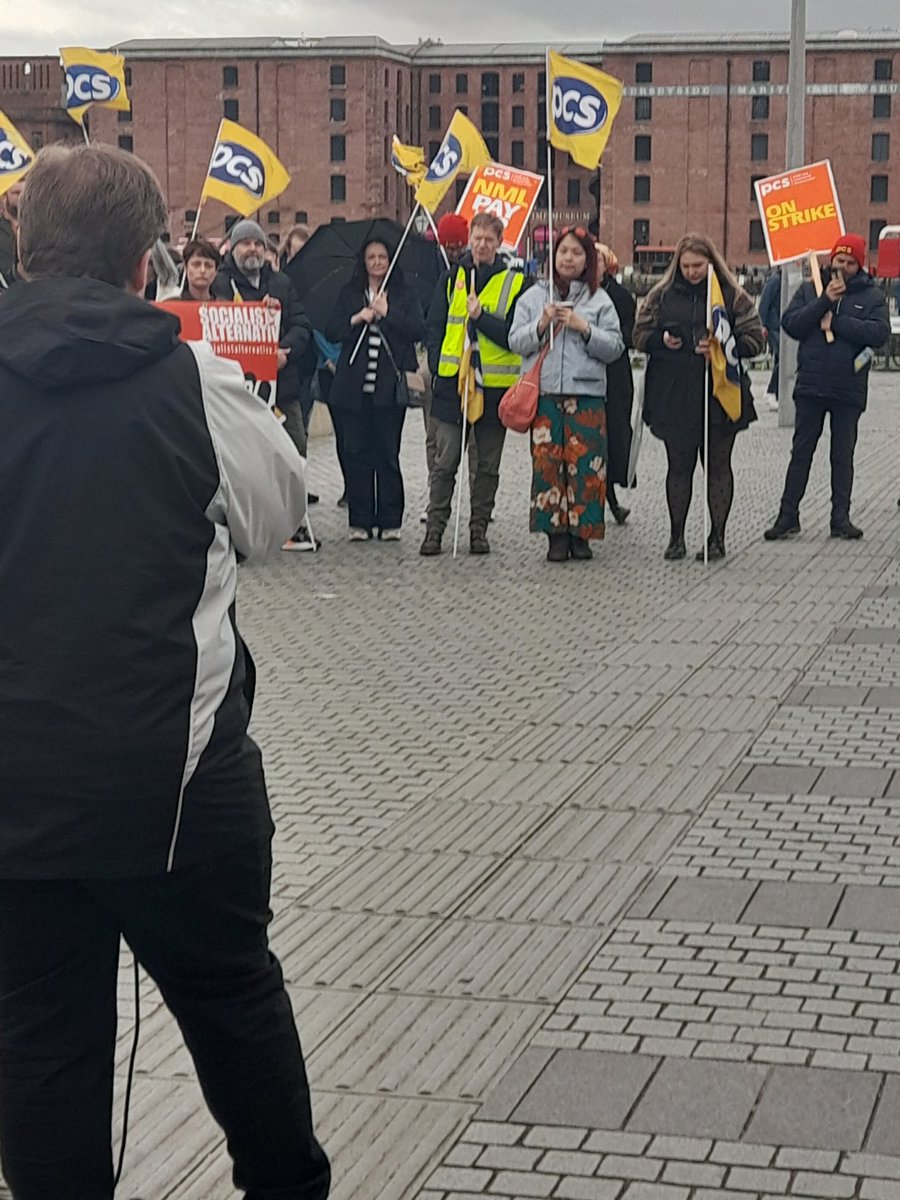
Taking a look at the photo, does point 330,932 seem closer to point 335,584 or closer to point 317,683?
point 317,683

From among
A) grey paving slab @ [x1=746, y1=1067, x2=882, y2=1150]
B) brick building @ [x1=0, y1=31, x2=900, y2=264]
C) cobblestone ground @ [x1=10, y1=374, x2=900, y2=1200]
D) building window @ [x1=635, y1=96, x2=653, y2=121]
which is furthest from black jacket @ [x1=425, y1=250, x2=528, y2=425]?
building window @ [x1=635, y1=96, x2=653, y2=121]

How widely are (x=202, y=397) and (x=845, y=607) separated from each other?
26.9 feet

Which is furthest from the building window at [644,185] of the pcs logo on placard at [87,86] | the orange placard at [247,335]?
the orange placard at [247,335]

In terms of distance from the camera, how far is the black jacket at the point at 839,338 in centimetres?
1358

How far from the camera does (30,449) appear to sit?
2.99 metres

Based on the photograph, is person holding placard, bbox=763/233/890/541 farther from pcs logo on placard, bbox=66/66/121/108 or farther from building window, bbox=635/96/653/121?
building window, bbox=635/96/653/121

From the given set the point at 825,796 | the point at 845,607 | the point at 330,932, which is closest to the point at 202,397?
the point at 330,932

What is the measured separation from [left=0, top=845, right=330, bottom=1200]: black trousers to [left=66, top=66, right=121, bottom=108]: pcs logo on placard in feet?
56.2

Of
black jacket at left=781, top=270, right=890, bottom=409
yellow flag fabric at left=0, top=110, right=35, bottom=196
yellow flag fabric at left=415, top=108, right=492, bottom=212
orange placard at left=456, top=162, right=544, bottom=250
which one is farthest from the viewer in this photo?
yellow flag fabric at left=415, top=108, right=492, bottom=212

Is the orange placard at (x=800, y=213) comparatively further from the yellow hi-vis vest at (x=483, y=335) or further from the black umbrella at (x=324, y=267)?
the yellow hi-vis vest at (x=483, y=335)

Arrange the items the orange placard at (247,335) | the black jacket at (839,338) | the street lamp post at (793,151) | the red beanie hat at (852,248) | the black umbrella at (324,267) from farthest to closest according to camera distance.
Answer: the street lamp post at (793,151) < the black umbrella at (324,267) < the red beanie hat at (852,248) < the black jacket at (839,338) < the orange placard at (247,335)

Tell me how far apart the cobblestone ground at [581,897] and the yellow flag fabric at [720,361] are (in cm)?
176

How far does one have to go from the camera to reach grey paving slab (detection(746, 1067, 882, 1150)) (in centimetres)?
402

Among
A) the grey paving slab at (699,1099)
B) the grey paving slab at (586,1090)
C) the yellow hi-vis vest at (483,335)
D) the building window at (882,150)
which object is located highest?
the building window at (882,150)
